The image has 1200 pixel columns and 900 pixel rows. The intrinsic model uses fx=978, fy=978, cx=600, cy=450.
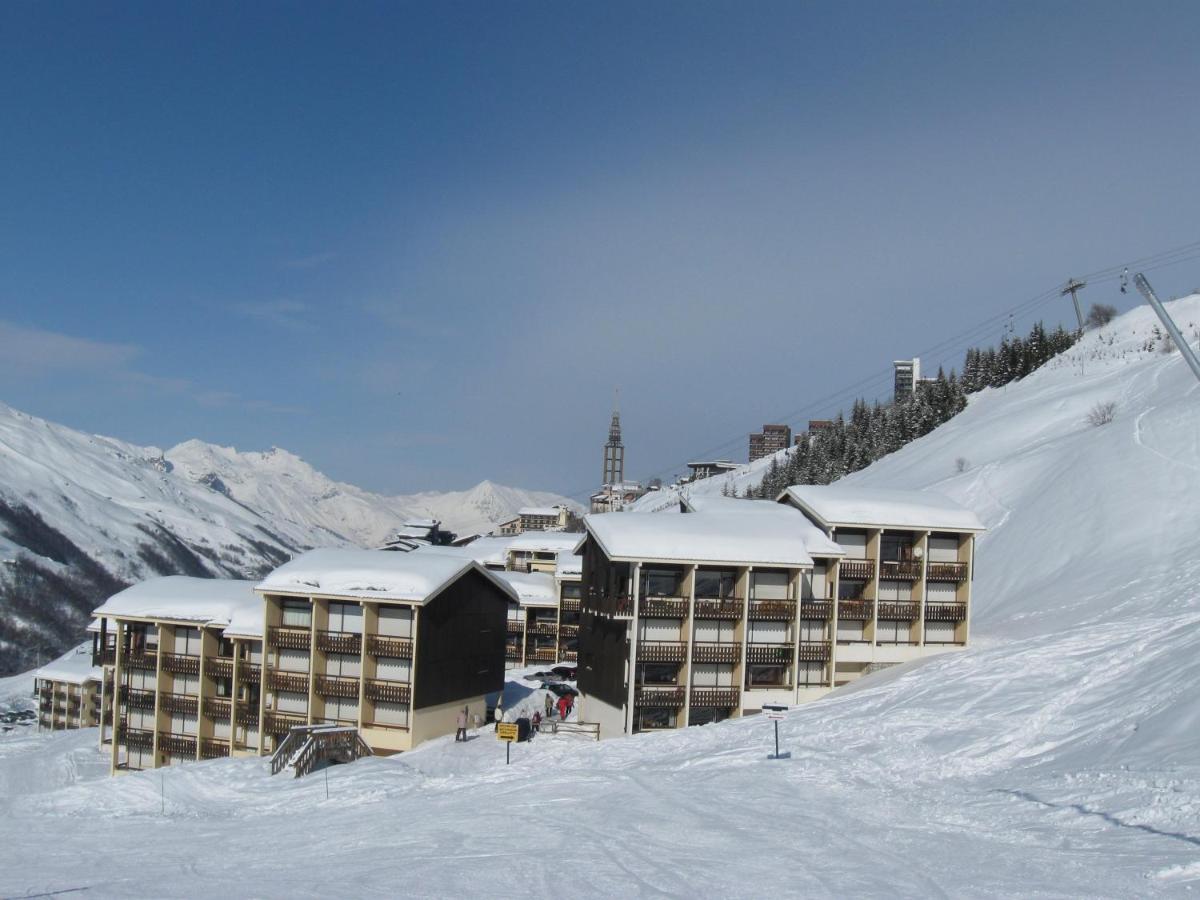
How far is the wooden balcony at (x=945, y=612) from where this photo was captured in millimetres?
40469

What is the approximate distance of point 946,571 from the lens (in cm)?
4112

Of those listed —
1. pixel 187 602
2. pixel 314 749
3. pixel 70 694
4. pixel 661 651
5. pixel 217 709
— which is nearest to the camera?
pixel 314 749

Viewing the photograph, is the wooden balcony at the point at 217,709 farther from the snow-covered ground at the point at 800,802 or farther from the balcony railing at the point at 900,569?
the balcony railing at the point at 900,569

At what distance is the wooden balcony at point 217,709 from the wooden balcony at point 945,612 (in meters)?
30.5

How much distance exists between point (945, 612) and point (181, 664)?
3360cm

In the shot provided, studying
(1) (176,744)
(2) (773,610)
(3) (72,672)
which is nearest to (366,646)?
(1) (176,744)

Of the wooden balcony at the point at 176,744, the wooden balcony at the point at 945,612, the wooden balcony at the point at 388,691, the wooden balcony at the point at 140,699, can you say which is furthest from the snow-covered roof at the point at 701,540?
the wooden balcony at the point at 140,699

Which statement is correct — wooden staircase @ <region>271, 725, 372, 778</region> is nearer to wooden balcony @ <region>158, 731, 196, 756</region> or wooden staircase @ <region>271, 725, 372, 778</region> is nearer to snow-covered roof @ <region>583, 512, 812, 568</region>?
snow-covered roof @ <region>583, 512, 812, 568</region>

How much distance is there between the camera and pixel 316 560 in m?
40.2

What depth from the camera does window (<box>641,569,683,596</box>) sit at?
124 ft

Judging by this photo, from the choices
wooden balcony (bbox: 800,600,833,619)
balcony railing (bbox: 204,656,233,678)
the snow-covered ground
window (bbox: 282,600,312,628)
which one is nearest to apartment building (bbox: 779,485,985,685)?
wooden balcony (bbox: 800,600,833,619)

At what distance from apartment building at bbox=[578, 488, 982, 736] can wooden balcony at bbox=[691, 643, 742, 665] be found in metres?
0.04

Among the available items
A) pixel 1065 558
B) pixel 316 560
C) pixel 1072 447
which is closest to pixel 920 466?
pixel 1072 447

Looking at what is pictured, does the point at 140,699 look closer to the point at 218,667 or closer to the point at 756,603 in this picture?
the point at 218,667
